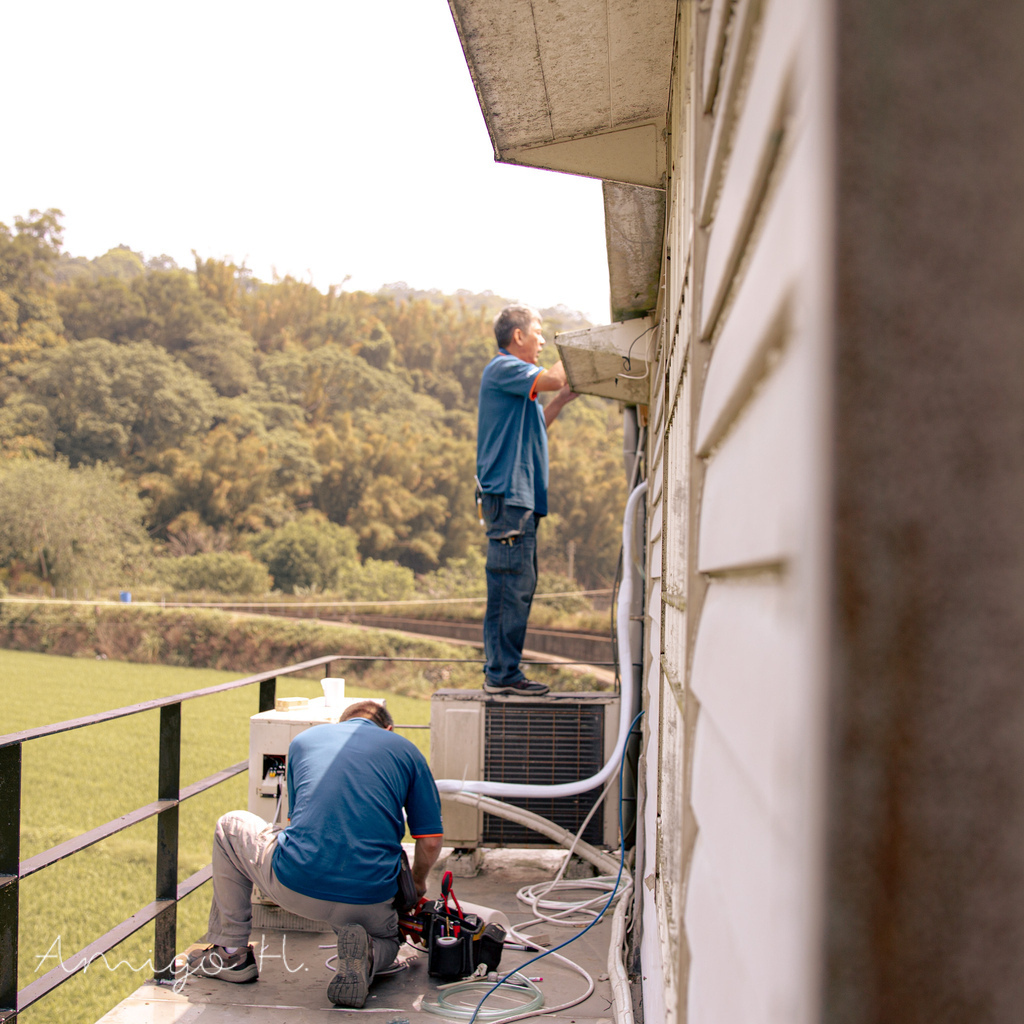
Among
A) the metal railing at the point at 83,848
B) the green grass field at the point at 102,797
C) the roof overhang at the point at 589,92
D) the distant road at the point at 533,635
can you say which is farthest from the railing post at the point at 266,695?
the distant road at the point at 533,635

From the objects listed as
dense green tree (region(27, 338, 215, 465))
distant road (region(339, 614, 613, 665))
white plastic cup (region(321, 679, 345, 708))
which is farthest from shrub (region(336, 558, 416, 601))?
white plastic cup (region(321, 679, 345, 708))

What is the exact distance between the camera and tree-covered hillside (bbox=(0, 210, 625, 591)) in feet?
84.2

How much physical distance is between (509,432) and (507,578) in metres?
0.65

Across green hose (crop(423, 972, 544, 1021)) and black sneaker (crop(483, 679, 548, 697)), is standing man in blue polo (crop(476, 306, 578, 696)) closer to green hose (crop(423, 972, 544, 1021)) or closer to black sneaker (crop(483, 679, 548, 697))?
black sneaker (crop(483, 679, 548, 697))

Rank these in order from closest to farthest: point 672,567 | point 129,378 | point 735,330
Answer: point 735,330 → point 672,567 → point 129,378

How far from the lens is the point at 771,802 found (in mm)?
383

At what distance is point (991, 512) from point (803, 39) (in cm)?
20

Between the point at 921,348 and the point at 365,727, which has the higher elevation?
the point at 921,348

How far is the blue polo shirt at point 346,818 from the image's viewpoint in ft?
8.30

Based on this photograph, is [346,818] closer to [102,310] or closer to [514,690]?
[514,690]

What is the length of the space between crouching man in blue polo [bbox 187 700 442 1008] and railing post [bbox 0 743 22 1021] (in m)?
0.65

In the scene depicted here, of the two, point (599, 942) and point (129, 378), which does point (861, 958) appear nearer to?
point (599, 942)

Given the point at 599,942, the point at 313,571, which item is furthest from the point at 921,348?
the point at 313,571

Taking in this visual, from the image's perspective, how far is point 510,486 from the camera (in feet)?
12.1
